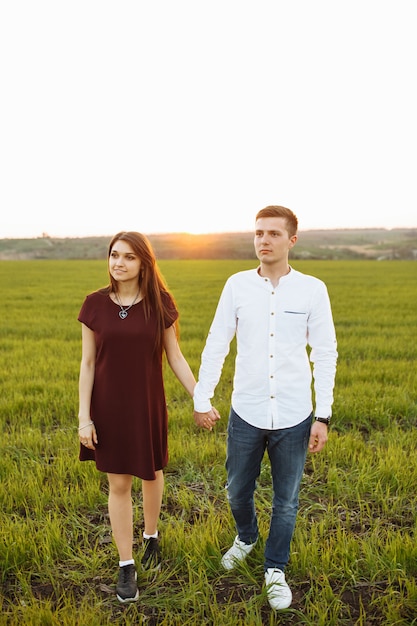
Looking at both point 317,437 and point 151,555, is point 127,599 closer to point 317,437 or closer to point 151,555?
point 151,555

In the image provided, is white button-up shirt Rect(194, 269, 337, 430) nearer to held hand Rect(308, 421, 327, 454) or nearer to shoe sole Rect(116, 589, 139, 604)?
held hand Rect(308, 421, 327, 454)

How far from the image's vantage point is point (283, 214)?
8.46ft

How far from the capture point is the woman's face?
2748 mm

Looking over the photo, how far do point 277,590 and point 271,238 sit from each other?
6.41 ft

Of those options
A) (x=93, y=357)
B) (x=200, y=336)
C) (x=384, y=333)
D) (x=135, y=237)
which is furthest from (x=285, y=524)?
(x=384, y=333)

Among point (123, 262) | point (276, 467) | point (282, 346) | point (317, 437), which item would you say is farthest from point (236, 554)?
point (123, 262)

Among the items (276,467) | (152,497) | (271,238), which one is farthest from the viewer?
(152,497)

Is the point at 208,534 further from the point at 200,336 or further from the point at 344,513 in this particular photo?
the point at 200,336

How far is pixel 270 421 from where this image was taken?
8.60 feet

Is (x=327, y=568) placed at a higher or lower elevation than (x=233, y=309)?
lower

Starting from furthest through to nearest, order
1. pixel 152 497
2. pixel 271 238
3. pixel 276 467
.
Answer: pixel 152 497 < pixel 276 467 < pixel 271 238

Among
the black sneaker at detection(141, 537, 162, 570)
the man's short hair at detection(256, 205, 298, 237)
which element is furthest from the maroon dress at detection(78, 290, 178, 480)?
the man's short hair at detection(256, 205, 298, 237)

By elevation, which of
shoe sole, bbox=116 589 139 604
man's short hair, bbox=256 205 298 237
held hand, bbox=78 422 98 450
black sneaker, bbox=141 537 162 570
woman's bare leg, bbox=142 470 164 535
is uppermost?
man's short hair, bbox=256 205 298 237

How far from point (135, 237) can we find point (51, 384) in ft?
15.5
